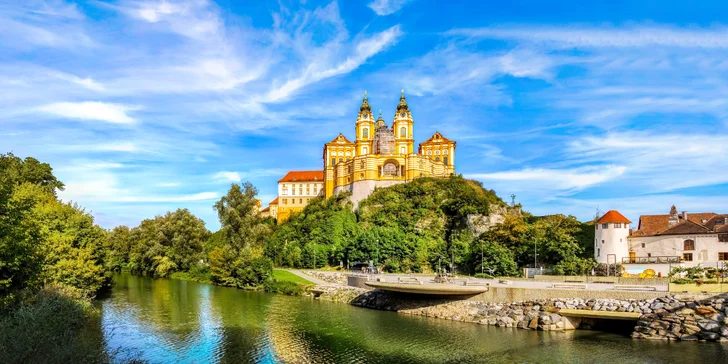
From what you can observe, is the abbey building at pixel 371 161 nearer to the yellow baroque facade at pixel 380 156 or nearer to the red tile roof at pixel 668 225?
the yellow baroque facade at pixel 380 156

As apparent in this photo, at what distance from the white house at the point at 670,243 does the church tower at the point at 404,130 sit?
42.0 metres

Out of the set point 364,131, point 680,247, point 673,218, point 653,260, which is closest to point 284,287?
point 653,260

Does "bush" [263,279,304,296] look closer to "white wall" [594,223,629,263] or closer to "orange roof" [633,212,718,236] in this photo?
"white wall" [594,223,629,263]

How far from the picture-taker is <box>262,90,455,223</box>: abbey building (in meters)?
77.2

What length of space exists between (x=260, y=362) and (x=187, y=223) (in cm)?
5158

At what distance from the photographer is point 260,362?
23.3 meters

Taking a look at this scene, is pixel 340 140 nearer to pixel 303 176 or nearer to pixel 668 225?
pixel 303 176

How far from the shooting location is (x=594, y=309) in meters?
30.2

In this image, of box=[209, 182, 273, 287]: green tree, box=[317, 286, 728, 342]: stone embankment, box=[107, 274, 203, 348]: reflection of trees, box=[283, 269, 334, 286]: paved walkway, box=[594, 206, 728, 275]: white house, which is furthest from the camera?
box=[209, 182, 273, 287]: green tree

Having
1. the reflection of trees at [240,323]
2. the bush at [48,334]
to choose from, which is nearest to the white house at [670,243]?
the reflection of trees at [240,323]

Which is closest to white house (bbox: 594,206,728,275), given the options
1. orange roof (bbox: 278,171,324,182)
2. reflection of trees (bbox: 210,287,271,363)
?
reflection of trees (bbox: 210,287,271,363)

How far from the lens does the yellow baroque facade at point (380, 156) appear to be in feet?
253

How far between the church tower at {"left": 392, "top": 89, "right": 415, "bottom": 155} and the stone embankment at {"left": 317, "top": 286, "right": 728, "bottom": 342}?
46707 millimetres

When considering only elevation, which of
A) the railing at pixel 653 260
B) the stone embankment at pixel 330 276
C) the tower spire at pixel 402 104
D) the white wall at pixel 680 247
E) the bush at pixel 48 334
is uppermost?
the tower spire at pixel 402 104
